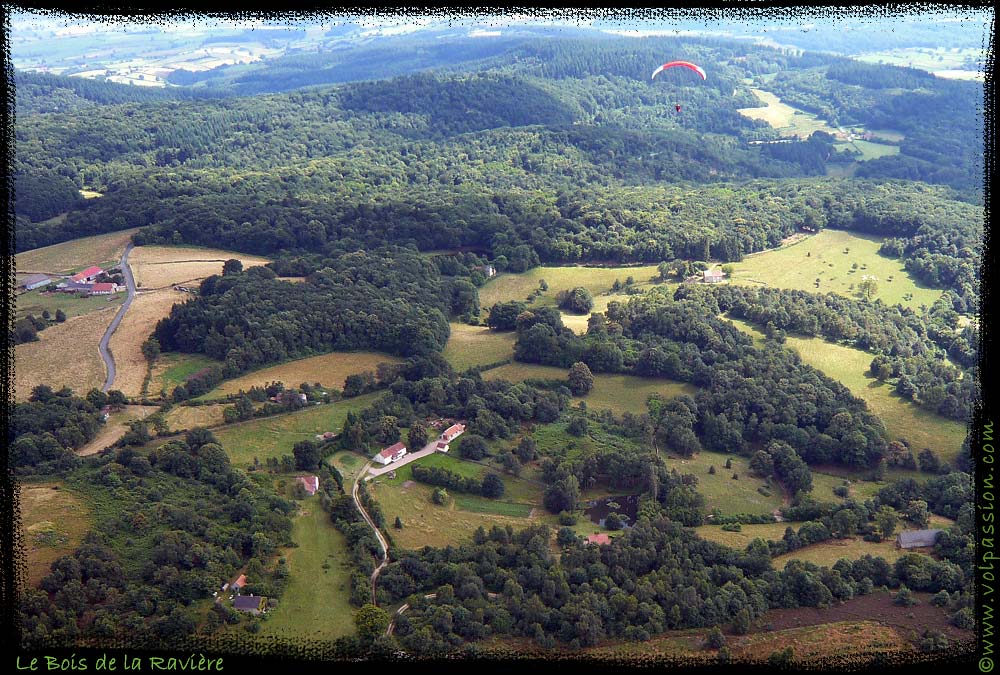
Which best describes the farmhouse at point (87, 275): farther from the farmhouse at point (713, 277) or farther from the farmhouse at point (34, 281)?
the farmhouse at point (713, 277)

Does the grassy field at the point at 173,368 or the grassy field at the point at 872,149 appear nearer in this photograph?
the grassy field at the point at 173,368

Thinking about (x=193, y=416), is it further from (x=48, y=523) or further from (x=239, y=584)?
(x=239, y=584)

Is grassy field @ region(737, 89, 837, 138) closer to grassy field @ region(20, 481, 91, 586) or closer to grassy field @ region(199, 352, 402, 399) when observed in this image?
grassy field @ region(199, 352, 402, 399)

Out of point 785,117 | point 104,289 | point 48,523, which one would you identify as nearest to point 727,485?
point 48,523

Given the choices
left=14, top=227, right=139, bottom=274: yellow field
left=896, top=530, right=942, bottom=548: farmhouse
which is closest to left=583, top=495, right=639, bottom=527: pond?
left=896, top=530, right=942, bottom=548: farmhouse

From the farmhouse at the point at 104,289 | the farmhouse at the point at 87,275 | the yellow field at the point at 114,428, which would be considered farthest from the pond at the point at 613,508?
the farmhouse at the point at 87,275
